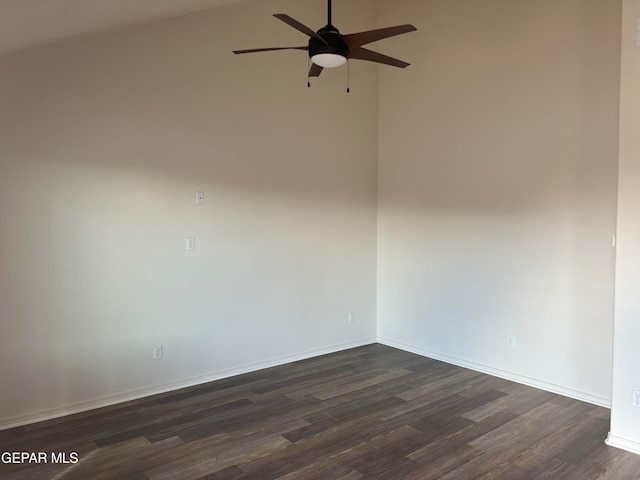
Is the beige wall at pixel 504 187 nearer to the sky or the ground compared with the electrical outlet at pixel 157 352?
nearer to the sky

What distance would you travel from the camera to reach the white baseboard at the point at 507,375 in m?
3.60

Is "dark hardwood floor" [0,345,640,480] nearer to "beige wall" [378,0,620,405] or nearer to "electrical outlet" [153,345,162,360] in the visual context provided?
"electrical outlet" [153,345,162,360]

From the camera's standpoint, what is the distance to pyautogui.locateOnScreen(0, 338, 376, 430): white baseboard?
3.22m

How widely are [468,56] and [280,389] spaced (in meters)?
3.59

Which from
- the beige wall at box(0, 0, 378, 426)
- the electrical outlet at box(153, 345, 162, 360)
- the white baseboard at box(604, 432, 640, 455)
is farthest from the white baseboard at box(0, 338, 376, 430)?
the white baseboard at box(604, 432, 640, 455)

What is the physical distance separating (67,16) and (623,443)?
171 inches

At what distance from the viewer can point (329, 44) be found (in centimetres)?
260

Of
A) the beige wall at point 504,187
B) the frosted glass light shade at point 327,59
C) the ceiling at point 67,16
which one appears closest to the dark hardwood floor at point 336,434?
the beige wall at point 504,187

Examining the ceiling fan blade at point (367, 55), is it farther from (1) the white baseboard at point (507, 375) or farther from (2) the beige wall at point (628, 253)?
(1) the white baseboard at point (507, 375)

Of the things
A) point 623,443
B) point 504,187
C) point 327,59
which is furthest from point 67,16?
point 623,443

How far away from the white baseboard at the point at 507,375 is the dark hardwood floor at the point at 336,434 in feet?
0.28

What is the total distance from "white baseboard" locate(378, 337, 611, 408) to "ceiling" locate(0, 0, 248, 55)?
12.9 feet

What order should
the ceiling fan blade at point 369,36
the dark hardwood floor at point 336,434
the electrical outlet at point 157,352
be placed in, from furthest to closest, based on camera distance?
the electrical outlet at point 157,352 < the dark hardwood floor at point 336,434 < the ceiling fan blade at point 369,36

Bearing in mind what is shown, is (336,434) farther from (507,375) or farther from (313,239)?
(313,239)
